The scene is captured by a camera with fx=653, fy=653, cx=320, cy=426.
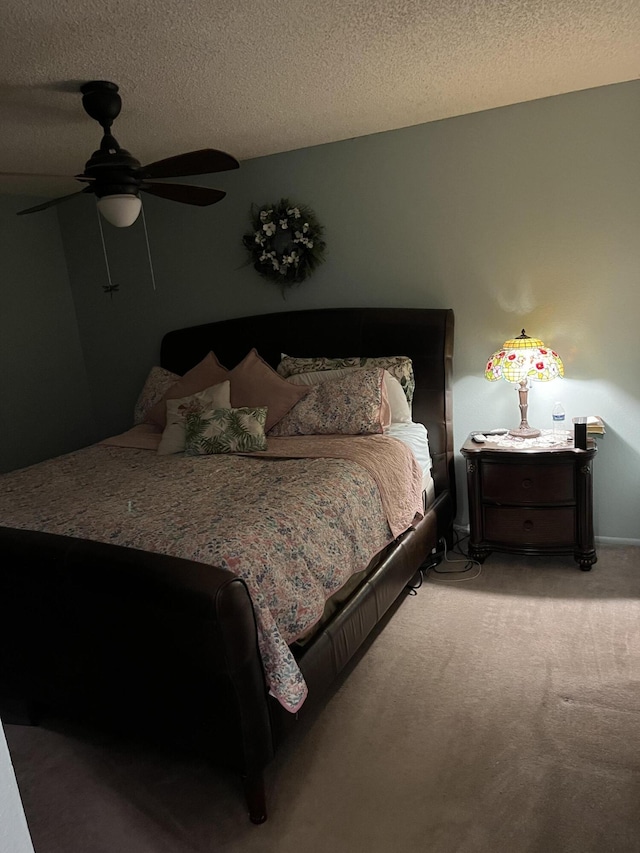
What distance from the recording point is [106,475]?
A: 3.11 meters

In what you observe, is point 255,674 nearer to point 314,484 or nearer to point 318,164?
point 314,484

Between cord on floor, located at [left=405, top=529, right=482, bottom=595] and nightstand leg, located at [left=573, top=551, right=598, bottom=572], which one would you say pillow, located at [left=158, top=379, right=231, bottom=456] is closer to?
cord on floor, located at [left=405, top=529, right=482, bottom=595]

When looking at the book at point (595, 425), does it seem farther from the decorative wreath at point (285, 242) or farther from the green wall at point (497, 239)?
the decorative wreath at point (285, 242)

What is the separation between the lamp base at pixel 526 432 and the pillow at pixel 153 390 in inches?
84.5

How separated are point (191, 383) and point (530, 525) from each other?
6.99ft

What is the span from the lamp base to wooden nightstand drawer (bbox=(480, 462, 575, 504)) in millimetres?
239

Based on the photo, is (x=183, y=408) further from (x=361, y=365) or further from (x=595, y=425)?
(x=595, y=425)

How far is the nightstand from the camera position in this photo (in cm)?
324

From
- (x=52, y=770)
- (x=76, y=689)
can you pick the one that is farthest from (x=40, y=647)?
(x=52, y=770)

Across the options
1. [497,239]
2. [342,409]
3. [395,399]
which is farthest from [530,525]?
[497,239]

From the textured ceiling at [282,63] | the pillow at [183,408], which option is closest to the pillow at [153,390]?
the pillow at [183,408]

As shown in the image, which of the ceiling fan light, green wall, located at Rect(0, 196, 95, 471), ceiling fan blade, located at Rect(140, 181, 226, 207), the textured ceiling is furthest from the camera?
green wall, located at Rect(0, 196, 95, 471)

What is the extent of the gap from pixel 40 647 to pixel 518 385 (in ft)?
8.71

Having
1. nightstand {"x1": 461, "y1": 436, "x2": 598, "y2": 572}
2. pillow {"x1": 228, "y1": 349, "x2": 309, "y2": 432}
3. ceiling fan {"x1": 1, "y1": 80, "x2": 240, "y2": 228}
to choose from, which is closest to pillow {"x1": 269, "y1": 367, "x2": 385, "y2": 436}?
pillow {"x1": 228, "y1": 349, "x2": 309, "y2": 432}
